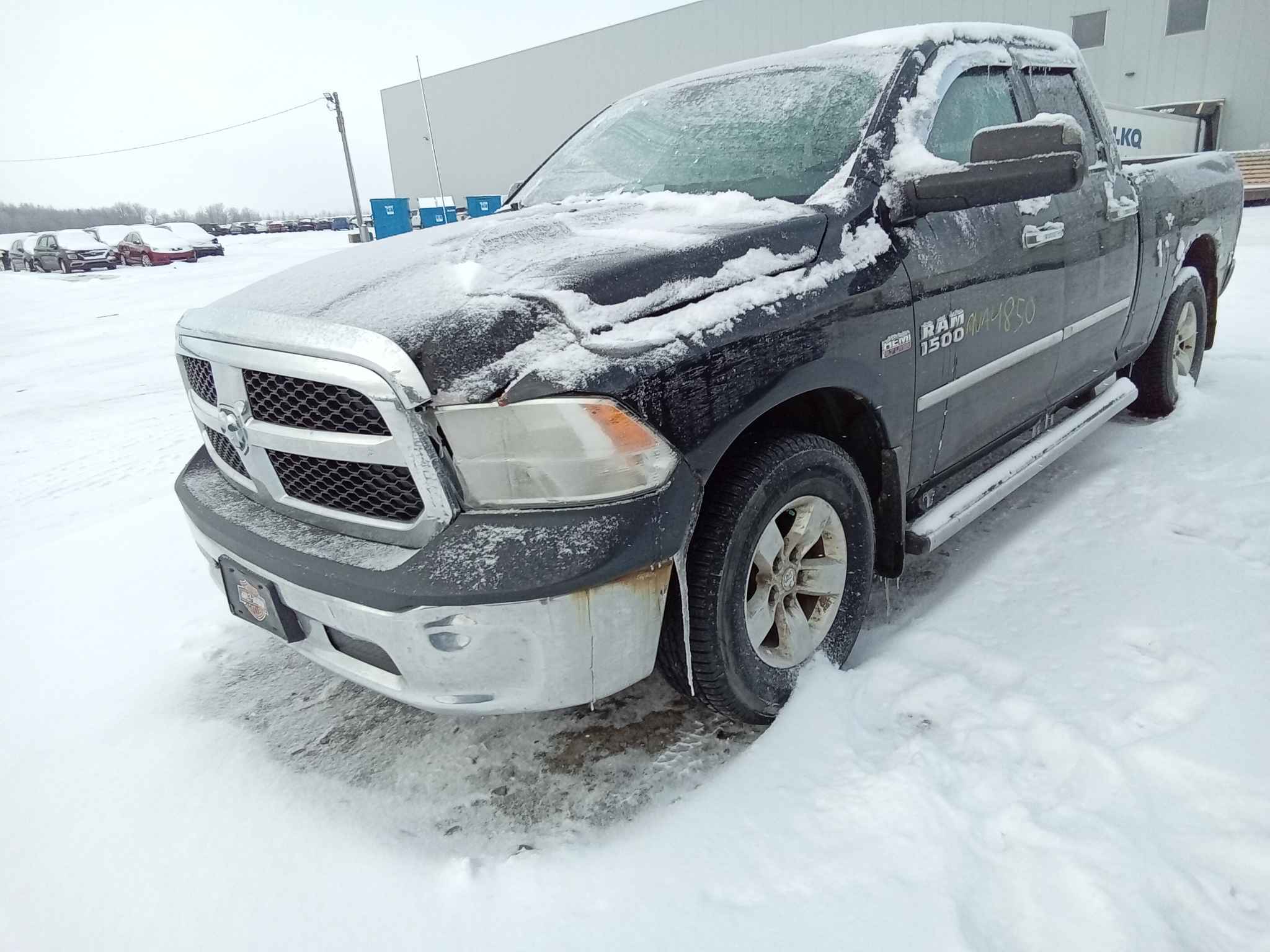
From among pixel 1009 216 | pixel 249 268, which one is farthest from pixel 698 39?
pixel 1009 216

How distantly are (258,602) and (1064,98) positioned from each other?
3.62 metres

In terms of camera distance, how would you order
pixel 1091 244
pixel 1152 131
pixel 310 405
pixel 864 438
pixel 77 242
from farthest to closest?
pixel 77 242 → pixel 1152 131 → pixel 1091 244 → pixel 864 438 → pixel 310 405

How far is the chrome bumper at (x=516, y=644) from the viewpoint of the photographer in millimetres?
1604

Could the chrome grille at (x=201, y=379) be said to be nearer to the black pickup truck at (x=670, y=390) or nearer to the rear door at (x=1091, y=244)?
the black pickup truck at (x=670, y=390)

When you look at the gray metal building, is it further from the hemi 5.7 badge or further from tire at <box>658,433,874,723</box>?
tire at <box>658,433,874,723</box>

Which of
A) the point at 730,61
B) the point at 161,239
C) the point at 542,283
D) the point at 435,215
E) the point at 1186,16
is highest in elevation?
the point at 730,61

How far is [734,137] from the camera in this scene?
2.63 metres

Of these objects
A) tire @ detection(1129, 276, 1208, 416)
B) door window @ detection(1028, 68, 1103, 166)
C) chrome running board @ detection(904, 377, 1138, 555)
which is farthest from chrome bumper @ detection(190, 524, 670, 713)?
tire @ detection(1129, 276, 1208, 416)

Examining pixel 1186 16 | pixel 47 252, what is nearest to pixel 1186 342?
pixel 1186 16

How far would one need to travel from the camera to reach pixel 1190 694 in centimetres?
203

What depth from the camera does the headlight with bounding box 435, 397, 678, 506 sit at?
1.59m

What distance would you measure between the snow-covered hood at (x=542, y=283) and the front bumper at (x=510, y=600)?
0.31 meters

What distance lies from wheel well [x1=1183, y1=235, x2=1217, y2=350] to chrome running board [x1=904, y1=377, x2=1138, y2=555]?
52.1 inches

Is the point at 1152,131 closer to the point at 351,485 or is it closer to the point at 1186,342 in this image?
the point at 1186,342
